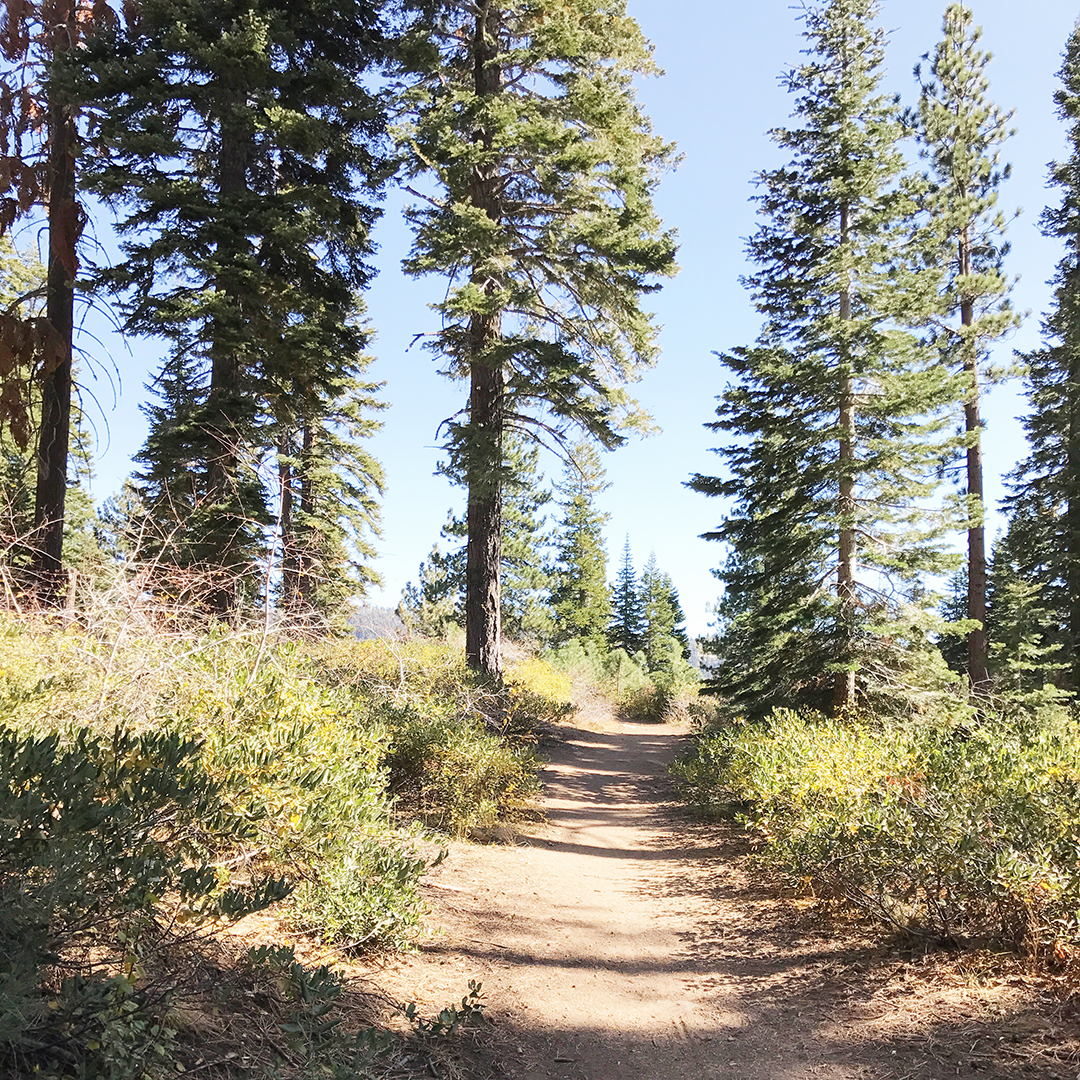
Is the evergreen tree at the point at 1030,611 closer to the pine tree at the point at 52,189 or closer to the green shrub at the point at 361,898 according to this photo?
the green shrub at the point at 361,898

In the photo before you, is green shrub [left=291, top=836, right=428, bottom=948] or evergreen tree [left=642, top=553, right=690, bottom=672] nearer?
green shrub [left=291, top=836, right=428, bottom=948]

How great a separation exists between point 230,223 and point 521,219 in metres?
5.10

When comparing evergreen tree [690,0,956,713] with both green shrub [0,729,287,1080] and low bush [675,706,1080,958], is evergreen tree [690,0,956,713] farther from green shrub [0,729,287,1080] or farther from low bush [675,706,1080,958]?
green shrub [0,729,287,1080]

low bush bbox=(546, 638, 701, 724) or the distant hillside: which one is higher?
the distant hillside

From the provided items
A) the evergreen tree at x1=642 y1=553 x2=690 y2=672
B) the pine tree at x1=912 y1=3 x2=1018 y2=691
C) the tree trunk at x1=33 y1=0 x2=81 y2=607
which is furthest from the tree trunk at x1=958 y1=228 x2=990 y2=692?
the evergreen tree at x1=642 y1=553 x2=690 y2=672

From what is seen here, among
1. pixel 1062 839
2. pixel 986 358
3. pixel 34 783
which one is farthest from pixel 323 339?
pixel 986 358

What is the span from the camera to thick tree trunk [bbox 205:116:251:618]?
8070 millimetres

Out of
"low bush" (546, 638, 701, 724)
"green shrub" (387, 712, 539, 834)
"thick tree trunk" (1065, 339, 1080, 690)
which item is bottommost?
"low bush" (546, 638, 701, 724)

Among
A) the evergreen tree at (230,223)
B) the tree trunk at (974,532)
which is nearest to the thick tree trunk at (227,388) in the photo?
the evergreen tree at (230,223)

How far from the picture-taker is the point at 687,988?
4348 millimetres

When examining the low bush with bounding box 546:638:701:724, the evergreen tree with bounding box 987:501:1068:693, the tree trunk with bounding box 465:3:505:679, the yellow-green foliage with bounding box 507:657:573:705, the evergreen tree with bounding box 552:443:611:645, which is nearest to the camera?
the tree trunk with bounding box 465:3:505:679

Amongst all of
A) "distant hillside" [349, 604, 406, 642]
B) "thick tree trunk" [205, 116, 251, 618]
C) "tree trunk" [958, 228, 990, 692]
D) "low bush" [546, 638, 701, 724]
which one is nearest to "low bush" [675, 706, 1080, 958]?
"distant hillside" [349, 604, 406, 642]

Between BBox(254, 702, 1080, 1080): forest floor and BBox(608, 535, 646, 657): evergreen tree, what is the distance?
43.1 m

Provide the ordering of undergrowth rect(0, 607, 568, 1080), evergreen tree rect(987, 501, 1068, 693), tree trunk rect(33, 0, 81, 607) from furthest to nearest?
evergreen tree rect(987, 501, 1068, 693)
tree trunk rect(33, 0, 81, 607)
undergrowth rect(0, 607, 568, 1080)
